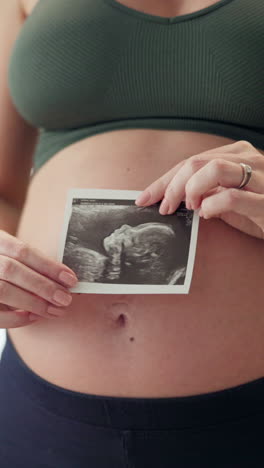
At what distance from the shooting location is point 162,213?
0.75 meters

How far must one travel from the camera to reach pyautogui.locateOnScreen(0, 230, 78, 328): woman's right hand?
71cm

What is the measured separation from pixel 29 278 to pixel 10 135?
1.70 ft

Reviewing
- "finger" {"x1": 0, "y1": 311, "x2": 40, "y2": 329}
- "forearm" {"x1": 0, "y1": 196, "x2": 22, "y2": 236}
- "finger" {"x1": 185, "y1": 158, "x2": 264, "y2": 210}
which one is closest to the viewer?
"finger" {"x1": 185, "y1": 158, "x2": 264, "y2": 210}

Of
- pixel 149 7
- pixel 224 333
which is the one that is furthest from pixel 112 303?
pixel 149 7

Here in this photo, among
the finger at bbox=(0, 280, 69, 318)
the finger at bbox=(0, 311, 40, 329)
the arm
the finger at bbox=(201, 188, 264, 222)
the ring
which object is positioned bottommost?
the finger at bbox=(0, 311, 40, 329)

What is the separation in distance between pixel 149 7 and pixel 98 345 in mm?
647

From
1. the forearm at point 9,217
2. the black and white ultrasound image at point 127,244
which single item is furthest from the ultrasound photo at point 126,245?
the forearm at point 9,217

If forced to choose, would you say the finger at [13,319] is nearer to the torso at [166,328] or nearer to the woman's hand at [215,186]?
the torso at [166,328]

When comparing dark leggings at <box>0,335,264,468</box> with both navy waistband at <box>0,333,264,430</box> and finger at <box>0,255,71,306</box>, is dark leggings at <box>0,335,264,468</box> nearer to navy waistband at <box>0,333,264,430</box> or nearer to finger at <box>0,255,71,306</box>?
navy waistband at <box>0,333,264,430</box>

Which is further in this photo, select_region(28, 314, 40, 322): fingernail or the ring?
select_region(28, 314, 40, 322): fingernail

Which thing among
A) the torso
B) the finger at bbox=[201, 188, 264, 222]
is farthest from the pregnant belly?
the finger at bbox=[201, 188, 264, 222]

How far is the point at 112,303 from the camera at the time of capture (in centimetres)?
77

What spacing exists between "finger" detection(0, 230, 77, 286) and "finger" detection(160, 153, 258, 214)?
202 mm

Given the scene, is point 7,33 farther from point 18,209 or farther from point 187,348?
point 187,348
